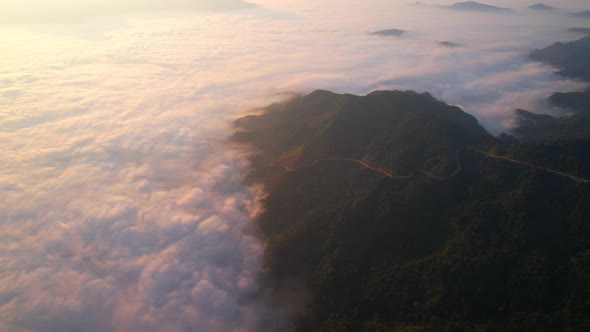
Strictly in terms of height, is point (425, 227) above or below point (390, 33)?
below

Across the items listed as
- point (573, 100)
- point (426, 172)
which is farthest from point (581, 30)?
point (426, 172)

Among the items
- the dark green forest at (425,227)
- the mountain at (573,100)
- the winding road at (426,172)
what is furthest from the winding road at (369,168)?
the mountain at (573,100)

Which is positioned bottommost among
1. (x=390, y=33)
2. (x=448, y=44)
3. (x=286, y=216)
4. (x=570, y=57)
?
(x=286, y=216)

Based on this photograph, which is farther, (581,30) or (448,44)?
(581,30)

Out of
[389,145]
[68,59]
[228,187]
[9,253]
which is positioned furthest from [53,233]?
[68,59]

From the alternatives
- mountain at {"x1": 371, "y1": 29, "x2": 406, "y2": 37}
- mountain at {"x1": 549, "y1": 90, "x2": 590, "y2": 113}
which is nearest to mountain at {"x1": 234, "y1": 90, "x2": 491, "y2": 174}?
mountain at {"x1": 549, "y1": 90, "x2": 590, "y2": 113}

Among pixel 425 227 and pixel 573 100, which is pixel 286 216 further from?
pixel 573 100

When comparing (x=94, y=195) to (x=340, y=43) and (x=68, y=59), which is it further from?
(x=340, y=43)
